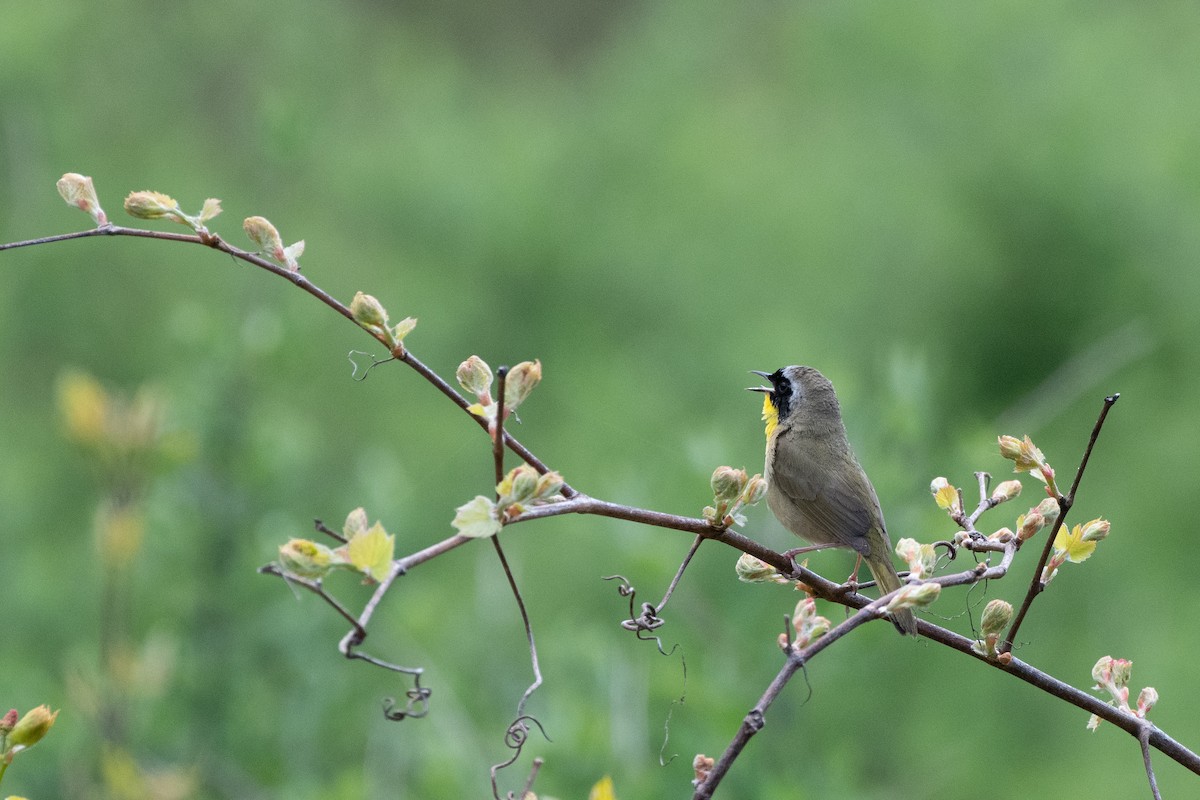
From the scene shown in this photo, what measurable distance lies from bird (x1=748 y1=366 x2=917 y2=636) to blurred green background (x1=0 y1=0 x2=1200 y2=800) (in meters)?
0.42

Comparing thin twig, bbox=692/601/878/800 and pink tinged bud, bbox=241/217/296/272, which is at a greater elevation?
pink tinged bud, bbox=241/217/296/272

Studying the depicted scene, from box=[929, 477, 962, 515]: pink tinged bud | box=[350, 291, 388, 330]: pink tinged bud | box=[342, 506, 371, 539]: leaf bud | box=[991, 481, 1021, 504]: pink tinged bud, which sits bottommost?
box=[342, 506, 371, 539]: leaf bud

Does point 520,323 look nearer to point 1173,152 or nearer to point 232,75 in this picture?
point 232,75

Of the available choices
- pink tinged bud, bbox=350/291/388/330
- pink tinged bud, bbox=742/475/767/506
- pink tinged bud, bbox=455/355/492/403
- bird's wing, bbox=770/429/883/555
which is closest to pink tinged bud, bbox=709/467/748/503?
pink tinged bud, bbox=742/475/767/506

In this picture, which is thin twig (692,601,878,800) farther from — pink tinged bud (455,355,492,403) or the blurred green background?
the blurred green background

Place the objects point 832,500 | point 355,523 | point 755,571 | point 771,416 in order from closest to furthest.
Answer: point 355,523 → point 755,571 → point 832,500 → point 771,416

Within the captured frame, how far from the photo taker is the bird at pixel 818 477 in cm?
282

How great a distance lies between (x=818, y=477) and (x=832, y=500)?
0.39ft

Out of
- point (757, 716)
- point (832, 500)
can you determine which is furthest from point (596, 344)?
point (757, 716)

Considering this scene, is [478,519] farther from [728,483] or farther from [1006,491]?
[1006,491]

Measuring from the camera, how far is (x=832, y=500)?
2889 millimetres

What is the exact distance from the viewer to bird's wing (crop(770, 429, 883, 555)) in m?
2.82

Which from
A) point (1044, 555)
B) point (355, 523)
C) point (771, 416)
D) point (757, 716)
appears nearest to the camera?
point (757, 716)

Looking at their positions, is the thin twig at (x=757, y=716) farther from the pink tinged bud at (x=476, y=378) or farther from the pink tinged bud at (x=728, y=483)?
the pink tinged bud at (x=476, y=378)
